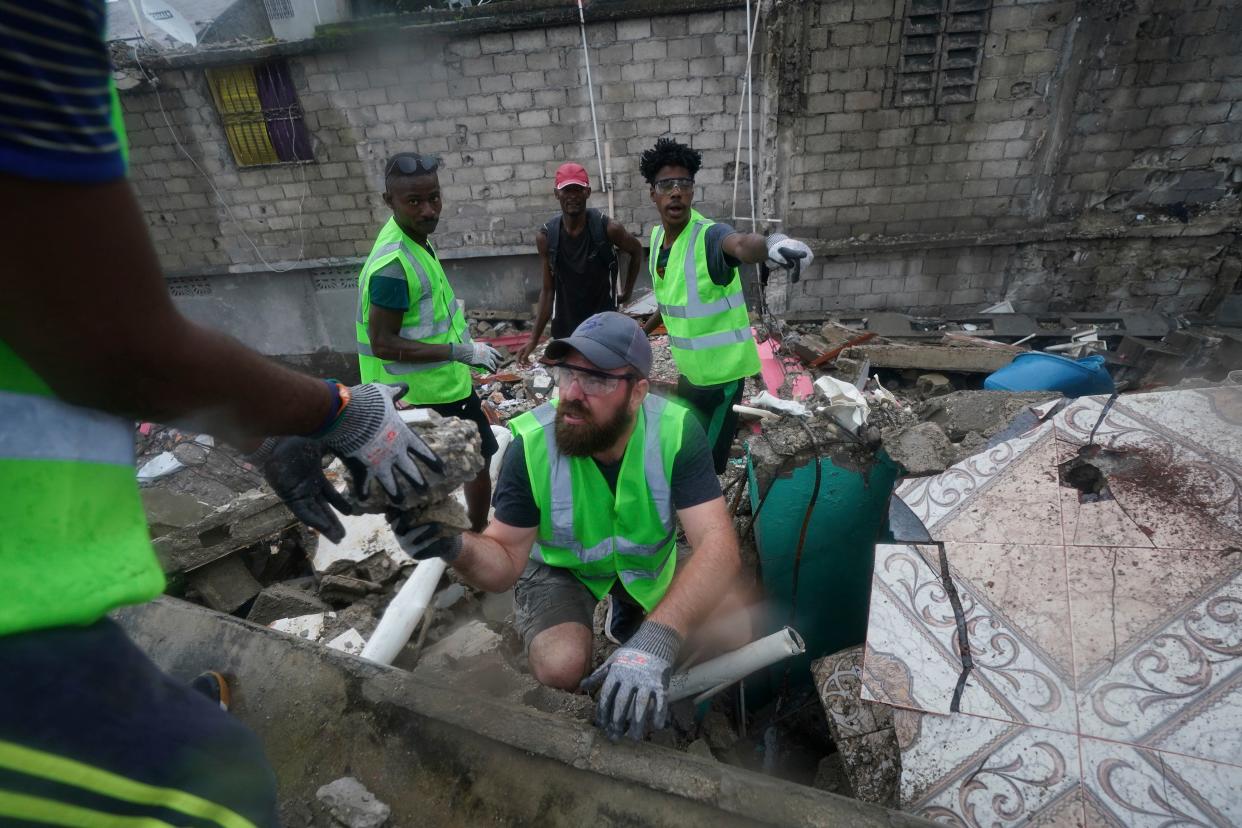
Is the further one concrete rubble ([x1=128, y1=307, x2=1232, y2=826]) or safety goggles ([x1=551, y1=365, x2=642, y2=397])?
safety goggles ([x1=551, y1=365, x2=642, y2=397])

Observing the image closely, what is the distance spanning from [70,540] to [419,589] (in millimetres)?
2031

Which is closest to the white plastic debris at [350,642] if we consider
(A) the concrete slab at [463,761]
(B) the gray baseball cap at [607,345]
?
(A) the concrete slab at [463,761]

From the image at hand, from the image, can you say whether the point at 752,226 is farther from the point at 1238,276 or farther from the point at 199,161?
the point at 199,161

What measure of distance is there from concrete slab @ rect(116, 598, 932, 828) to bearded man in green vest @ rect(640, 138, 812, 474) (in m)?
2.29

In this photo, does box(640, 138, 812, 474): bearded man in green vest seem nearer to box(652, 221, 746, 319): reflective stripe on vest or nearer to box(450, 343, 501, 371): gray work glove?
box(652, 221, 746, 319): reflective stripe on vest

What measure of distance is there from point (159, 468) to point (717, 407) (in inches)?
174

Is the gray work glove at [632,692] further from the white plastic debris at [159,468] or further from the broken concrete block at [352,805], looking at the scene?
the white plastic debris at [159,468]

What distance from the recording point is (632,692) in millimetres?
1560

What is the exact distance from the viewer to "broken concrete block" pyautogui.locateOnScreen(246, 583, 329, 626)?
9.23ft

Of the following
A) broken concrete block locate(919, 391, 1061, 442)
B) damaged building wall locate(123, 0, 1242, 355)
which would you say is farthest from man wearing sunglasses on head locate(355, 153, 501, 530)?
damaged building wall locate(123, 0, 1242, 355)

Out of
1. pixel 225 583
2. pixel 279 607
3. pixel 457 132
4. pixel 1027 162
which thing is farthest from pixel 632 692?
pixel 1027 162

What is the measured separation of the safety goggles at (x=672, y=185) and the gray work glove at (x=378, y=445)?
2.71 meters

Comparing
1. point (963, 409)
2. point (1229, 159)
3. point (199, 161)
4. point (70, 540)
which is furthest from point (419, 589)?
point (1229, 159)

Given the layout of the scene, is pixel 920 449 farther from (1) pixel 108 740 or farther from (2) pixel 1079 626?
(1) pixel 108 740
